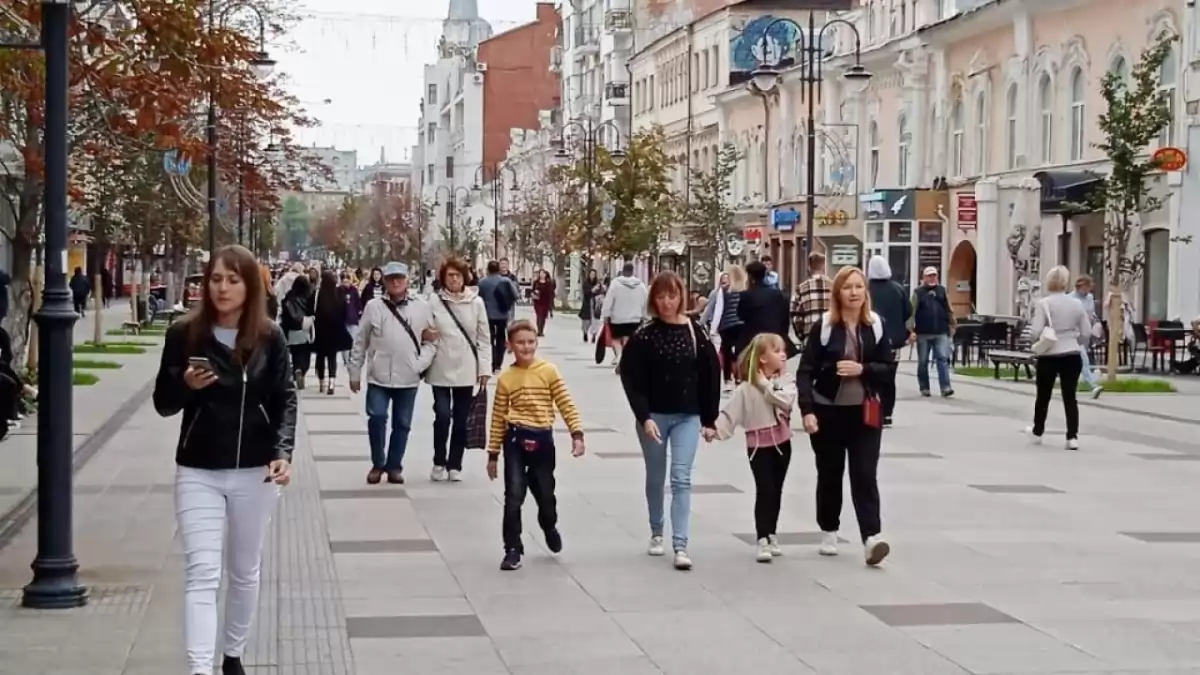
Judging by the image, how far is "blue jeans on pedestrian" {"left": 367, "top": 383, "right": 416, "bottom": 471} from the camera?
1557 cm

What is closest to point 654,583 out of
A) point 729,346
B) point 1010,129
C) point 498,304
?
point 729,346

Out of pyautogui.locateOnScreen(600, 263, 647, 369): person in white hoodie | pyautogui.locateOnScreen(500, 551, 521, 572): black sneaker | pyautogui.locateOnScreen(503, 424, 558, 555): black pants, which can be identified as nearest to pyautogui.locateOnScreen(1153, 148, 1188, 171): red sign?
pyautogui.locateOnScreen(600, 263, 647, 369): person in white hoodie

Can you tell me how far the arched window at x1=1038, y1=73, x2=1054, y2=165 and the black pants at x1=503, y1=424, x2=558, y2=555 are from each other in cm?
3530

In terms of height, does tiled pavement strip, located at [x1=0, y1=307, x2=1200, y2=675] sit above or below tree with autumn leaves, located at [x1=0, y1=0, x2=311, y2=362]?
below

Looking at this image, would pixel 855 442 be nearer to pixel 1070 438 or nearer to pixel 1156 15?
pixel 1070 438

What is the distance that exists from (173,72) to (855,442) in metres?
6.26

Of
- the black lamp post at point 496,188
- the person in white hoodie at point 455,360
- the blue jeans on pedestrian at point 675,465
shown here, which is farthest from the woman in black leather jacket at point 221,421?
the black lamp post at point 496,188

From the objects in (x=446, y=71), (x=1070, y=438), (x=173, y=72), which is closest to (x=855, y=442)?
(x=173, y=72)

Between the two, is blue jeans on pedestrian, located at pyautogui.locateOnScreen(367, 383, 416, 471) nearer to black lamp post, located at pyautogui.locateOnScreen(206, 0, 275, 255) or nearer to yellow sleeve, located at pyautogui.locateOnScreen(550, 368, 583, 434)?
yellow sleeve, located at pyautogui.locateOnScreen(550, 368, 583, 434)

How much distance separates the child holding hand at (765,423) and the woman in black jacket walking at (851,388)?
0.48 feet

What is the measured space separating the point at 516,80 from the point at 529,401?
460 ft

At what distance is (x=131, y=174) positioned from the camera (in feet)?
131

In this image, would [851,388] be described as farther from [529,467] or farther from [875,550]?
[529,467]

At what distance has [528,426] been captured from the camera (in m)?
11.4
